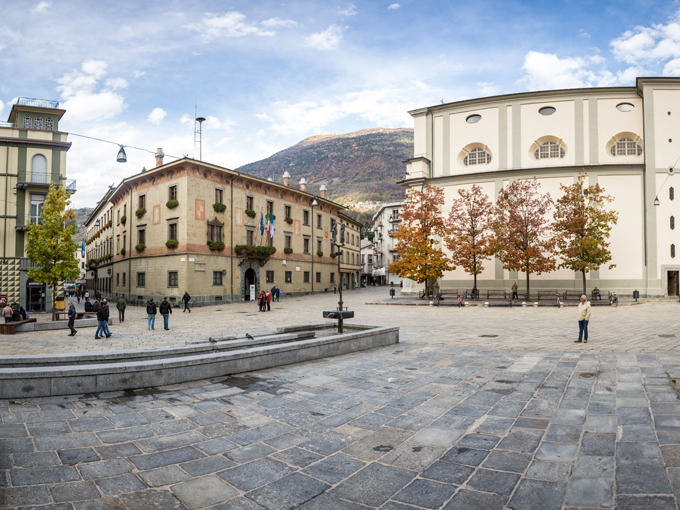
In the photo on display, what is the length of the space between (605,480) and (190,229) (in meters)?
31.7

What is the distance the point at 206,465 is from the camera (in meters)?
4.35

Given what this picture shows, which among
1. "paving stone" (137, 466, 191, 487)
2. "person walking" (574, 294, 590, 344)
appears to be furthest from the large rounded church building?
"paving stone" (137, 466, 191, 487)

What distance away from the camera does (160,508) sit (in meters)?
3.52

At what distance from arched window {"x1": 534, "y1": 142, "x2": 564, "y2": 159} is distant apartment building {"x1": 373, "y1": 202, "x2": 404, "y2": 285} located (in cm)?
3925

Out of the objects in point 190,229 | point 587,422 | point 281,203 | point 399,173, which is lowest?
point 587,422

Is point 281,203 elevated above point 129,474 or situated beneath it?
elevated above

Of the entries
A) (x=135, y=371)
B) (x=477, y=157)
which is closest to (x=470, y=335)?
(x=135, y=371)

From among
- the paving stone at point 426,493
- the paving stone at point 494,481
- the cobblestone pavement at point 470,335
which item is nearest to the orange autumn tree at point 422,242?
the cobblestone pavement at point 470,335

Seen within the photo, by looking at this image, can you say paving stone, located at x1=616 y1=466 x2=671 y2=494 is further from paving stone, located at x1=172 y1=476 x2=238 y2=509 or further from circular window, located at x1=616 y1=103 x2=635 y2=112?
circular window, located at x1=616 y1=103 x2=635 y2=112

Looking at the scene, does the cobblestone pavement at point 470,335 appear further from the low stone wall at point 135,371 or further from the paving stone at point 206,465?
the paving stone at point 206,465

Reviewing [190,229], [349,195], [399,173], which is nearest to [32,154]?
[190,229]

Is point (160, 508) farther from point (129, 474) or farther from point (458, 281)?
point (458, 281)

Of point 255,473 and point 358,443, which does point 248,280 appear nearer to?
point 358,443

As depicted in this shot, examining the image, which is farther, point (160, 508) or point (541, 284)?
point (541, 284)
